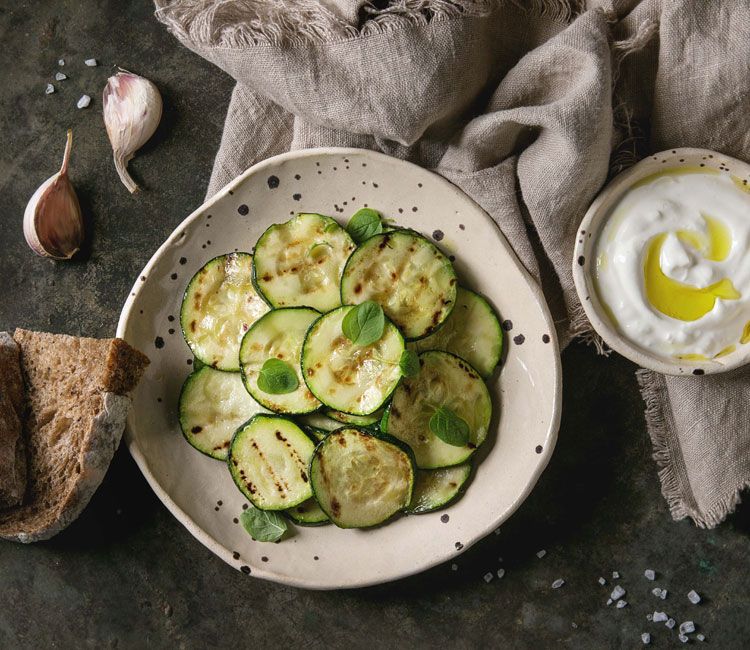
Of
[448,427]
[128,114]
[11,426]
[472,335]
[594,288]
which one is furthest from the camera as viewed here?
[128,114]

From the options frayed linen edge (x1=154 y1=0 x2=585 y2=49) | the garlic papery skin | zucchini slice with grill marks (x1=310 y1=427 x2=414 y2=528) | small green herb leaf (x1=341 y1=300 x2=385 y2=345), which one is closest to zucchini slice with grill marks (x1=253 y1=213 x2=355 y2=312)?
small green herb leaf (x1=341 y1=300 x2=385 y2=345)

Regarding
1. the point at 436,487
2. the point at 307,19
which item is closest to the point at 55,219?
the point at 307,19

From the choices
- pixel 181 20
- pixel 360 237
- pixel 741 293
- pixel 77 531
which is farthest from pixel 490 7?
pixel 77 531

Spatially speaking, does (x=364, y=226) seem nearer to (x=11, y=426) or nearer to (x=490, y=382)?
(x=490, y=382)

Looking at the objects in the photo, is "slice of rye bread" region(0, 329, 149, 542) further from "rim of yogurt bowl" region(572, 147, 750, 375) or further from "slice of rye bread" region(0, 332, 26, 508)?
"rim of yogurt bowl" region(572, 147, 750, 375)

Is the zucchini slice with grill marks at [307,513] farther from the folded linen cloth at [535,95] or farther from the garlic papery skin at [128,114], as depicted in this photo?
the garlic papery skin at [128,114]

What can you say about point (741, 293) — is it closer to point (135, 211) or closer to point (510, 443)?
point (510, 443)
